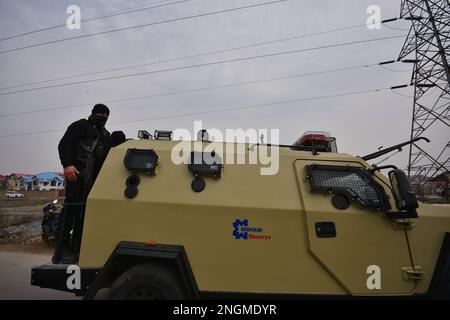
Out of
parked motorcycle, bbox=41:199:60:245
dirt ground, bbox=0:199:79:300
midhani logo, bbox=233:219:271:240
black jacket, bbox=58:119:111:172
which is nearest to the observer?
midhani logo, bbox=233:219:271:240

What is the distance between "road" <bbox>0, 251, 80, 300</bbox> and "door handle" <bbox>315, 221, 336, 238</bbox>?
4.04m

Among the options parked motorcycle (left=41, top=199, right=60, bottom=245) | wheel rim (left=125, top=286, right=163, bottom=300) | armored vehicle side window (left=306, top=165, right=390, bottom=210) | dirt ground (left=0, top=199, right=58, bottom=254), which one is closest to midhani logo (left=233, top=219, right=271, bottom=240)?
armored vehicle side window (left=306, top=165, right=390, bottom=210)

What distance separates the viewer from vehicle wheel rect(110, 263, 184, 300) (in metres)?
2.49

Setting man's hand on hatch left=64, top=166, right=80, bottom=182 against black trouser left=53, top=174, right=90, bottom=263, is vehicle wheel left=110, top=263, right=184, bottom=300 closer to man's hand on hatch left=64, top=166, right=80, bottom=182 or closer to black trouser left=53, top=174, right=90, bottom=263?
black trouser left=53, top=174, right=90, bottom=263

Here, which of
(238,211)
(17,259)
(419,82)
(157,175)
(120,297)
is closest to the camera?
(120,297)

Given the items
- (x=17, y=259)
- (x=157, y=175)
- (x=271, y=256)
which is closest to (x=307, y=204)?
(x=271, y=256)

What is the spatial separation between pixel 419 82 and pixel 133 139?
18.3 meters

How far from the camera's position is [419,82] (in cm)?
1586

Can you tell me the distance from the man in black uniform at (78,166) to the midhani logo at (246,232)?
1.87 meters

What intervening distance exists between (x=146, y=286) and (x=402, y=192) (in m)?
2.54

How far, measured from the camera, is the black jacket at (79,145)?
10.6 feet

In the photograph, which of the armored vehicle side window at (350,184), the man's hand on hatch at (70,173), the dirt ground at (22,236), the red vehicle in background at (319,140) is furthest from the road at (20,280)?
the red vehicle in background at (319,140)

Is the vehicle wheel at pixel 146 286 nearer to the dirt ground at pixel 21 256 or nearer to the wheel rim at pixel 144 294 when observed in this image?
the wheel rim at pixel 144 294
